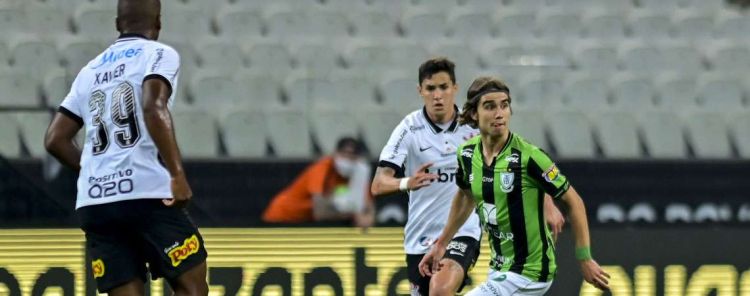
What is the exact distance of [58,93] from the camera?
10391mm

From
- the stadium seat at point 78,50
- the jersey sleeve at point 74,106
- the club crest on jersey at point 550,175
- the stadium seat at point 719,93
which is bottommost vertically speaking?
the club crest on jersey at point 550,175

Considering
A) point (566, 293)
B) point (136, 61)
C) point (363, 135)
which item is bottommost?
point (566, 293)

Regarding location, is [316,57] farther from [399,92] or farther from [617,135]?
[617,135]

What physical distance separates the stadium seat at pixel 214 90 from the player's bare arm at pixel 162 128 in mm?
6004

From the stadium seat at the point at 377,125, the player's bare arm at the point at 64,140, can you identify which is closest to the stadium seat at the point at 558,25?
the stadium seat at the point at 377,125

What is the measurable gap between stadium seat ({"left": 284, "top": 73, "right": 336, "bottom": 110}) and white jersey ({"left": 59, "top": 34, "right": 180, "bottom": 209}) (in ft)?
19.9

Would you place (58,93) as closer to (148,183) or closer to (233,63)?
(233,63)

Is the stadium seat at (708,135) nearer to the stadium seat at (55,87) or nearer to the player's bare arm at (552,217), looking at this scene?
the stadium seat at (55,87)

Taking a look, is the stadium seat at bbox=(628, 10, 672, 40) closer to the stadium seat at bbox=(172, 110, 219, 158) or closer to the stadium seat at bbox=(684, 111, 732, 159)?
the stadium seat at bbox=(684, 111, 732, 159)

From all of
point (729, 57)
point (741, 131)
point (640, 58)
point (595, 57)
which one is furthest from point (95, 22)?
point (729, 57)

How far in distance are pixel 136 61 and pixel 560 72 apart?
7.98 meters

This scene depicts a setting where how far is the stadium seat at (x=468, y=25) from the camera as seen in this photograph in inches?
534

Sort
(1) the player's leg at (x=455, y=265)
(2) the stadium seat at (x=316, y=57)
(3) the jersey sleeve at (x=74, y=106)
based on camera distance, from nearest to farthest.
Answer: (3) the jersey sleeve at (x=74, y=106) < (1) the player's leg at (x=455, y=265) < (2) the stadium seat at (x=316, y=57)

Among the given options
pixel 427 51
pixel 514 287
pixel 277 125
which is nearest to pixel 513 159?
pixel 514 287
